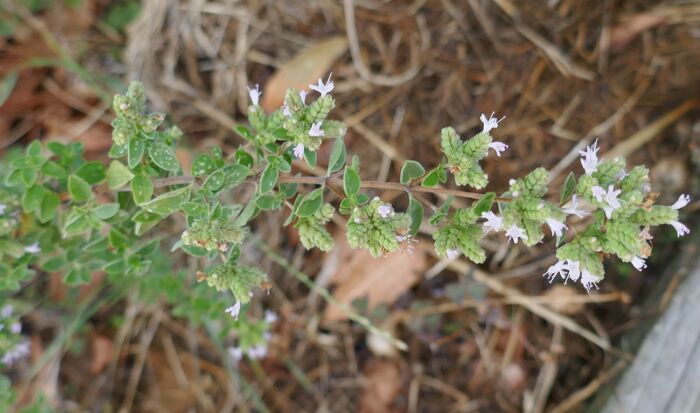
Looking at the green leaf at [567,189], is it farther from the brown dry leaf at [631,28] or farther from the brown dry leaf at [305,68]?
the brown dry leaf at [305,68]

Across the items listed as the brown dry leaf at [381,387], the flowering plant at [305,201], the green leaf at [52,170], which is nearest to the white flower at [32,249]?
the flowering plant at [305,201]

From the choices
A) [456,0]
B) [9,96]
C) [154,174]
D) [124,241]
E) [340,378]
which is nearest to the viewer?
[154,174]

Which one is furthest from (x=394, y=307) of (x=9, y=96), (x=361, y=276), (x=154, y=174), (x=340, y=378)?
(x=9, y=96)

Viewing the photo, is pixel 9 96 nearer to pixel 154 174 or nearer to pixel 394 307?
pixel 154 174

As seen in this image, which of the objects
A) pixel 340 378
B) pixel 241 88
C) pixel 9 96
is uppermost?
pixel 241 88

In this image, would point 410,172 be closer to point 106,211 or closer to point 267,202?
point 267,202

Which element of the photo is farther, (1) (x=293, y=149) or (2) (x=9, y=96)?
(2) (x=9, y=96)

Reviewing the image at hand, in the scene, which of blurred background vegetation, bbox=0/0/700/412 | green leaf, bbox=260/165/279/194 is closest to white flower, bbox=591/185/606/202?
green leaf, bbox=260/165/279/194
